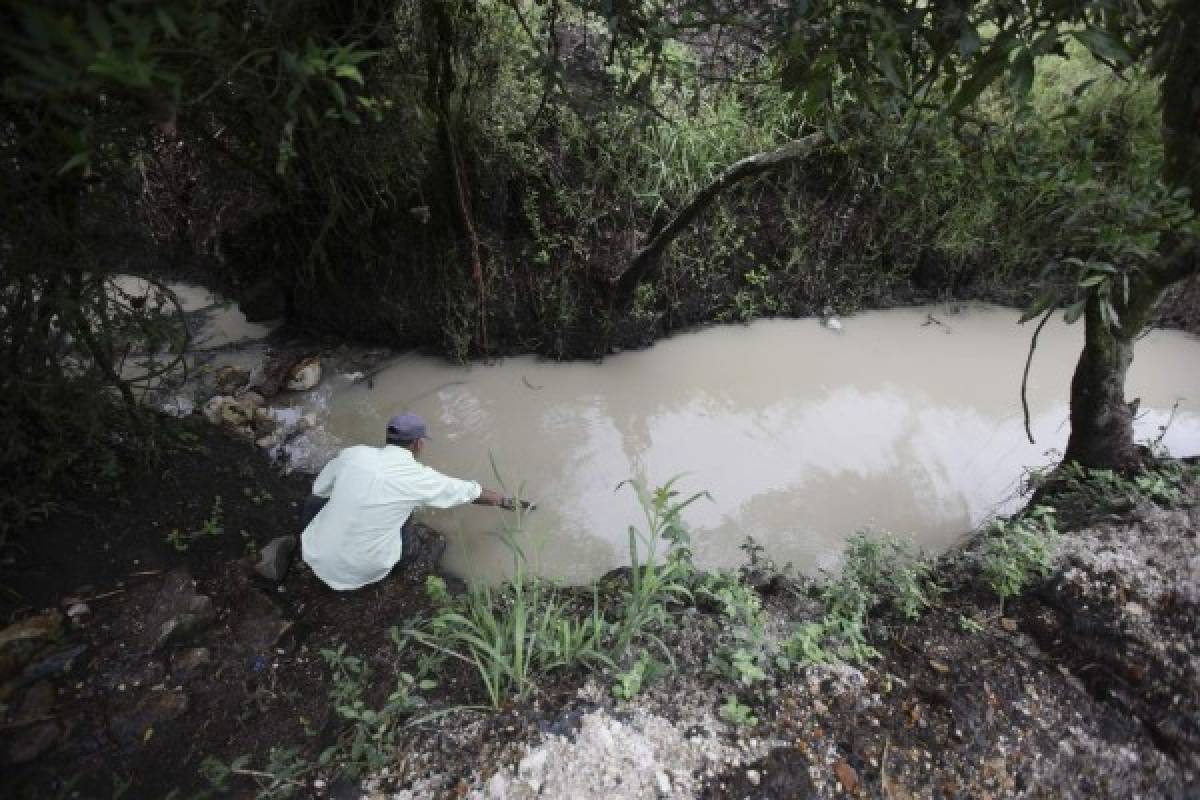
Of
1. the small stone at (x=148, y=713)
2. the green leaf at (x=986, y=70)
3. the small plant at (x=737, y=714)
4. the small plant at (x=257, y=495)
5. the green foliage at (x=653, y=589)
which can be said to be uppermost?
the green leaf at (x=986, y=70)

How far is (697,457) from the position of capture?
353 centimetres

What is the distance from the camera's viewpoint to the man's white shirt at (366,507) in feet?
8.35

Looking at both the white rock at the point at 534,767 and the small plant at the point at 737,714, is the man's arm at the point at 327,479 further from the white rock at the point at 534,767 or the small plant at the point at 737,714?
the small plant at the point at 737,714

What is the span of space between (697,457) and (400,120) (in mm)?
2114

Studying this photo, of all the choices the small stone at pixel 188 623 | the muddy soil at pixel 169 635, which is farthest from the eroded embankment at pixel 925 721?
the small stone at pixel 188 623

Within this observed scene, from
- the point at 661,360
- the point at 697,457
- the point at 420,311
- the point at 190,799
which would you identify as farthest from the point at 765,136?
the point at 190,799

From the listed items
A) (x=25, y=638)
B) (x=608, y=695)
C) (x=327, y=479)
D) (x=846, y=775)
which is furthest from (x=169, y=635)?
(x=846, y=775)

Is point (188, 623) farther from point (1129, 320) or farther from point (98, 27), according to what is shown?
point (1129, 320)

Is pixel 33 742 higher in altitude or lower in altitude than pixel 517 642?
lower

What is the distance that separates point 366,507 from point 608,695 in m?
1.15

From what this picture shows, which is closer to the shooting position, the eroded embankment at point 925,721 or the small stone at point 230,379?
the eroded embankment at point 925,721

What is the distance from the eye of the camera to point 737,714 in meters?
1.90

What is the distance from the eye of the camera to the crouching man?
8.36 feet

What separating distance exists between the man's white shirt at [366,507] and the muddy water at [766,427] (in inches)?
16.1
